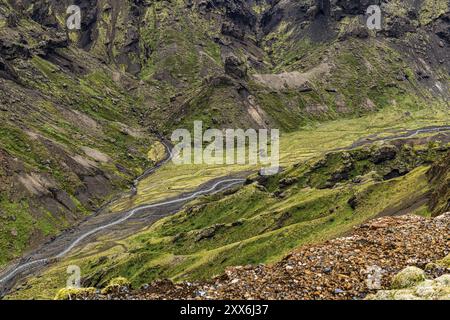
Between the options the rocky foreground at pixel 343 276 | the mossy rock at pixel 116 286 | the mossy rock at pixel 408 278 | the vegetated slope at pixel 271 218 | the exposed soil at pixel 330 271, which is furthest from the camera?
the vegetated slope at pixel 271 218

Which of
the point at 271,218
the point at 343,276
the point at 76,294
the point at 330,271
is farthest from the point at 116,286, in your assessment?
the point at 271,218

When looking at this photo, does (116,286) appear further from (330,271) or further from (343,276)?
(343,276)

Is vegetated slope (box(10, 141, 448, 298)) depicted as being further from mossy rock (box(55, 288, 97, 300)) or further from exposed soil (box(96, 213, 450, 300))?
mossy rock (box(55, 288, 97, 300))

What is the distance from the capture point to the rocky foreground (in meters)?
24.0

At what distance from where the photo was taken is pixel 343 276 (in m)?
26.2

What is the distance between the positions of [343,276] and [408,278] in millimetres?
3647

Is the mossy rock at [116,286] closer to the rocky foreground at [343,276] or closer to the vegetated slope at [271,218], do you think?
the rocky foreground at [343,276]

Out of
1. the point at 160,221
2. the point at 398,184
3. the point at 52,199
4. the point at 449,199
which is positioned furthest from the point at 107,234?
the point at 449,199

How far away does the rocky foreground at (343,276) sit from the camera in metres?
24.0

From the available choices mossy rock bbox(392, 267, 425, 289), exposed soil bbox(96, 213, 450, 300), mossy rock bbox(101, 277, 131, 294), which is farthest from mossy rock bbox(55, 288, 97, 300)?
mossy rock bbox(392, 267, 425, 289)

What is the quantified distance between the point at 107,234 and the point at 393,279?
143140mm

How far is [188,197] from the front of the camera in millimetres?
192500

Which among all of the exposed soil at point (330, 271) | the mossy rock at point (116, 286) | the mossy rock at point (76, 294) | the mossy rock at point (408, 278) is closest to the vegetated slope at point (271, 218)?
the exposed soil at point (330, 271)
